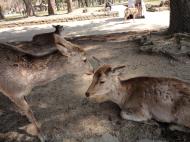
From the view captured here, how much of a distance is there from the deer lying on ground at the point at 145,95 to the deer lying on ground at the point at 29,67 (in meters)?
1.04

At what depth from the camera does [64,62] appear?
595 centimetres

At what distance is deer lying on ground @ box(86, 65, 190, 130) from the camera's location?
4.68m

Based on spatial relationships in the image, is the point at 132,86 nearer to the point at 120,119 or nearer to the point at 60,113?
the point at 120,119

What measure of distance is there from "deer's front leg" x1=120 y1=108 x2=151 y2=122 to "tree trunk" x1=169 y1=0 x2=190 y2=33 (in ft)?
18.3

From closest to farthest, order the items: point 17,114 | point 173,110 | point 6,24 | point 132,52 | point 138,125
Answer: point 173,110
point 138,125
point 17,114
point 132,52
point 6,24

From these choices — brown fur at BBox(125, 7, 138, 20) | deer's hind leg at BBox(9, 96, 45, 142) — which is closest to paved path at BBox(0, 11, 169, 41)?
brown fur at BBox(125, 7, 138, 20)

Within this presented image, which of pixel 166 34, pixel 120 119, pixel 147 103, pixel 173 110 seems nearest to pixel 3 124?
pixel 120 119

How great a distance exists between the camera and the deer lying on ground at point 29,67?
545 centimetres

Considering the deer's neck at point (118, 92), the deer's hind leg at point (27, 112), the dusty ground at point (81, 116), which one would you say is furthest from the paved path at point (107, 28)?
the deer's hind leg at point (27, 112)

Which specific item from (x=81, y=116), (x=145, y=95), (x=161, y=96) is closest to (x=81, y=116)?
(x=81, y=116)

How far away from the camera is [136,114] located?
5.07m

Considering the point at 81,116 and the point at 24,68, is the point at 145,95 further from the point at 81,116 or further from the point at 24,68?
the point at 24,68

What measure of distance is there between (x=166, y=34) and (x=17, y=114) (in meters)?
6.28

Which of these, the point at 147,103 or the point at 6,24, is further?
the point at 6,24
